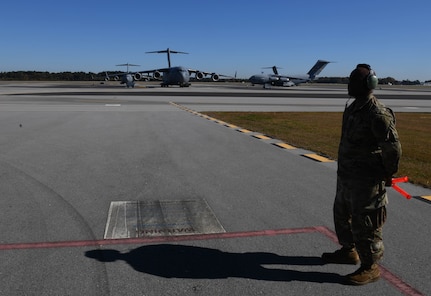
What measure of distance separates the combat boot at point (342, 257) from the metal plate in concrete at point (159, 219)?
4.36 ft

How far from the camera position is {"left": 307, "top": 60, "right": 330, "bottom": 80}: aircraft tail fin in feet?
256

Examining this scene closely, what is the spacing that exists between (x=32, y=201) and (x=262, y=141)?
7442mm

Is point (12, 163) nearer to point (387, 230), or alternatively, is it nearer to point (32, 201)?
point (32, 201)

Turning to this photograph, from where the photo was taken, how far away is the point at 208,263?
3.82 metres

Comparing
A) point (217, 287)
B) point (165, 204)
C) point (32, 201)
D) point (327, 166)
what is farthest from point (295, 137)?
point (217, 287)

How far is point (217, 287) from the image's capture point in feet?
11.0

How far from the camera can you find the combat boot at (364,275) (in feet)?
11.4

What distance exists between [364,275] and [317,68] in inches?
3180

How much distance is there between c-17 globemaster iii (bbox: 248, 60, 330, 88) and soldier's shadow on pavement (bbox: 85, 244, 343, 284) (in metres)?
70.4

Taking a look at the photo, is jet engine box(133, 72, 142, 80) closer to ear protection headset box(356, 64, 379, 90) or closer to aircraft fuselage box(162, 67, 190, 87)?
aircraft fuselage box(162, 67, 190, 87)

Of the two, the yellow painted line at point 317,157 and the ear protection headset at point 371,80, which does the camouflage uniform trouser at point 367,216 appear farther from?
the yellow painted line at point 317,157

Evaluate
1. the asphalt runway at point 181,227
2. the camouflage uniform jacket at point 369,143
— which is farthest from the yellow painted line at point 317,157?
the camouflage uniform jacket at point 369,143

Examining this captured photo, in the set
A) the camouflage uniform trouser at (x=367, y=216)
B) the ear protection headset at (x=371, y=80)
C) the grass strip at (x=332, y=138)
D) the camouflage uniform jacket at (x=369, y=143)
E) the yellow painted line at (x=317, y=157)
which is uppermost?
the ear protection headset at (x=371, y=80)

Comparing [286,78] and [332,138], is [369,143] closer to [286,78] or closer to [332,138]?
[332,138]
